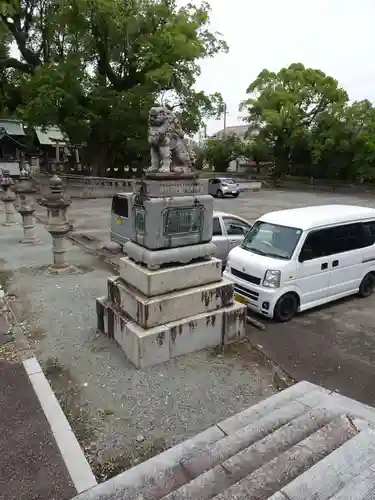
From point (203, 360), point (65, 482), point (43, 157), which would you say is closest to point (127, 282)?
point (203, 360)

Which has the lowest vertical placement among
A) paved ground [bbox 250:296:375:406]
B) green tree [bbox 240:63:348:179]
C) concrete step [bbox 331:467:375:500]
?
paved ground [bbox 250:296:375:406]

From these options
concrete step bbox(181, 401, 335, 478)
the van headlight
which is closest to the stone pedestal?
the van headlight

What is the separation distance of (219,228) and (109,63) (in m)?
22.8

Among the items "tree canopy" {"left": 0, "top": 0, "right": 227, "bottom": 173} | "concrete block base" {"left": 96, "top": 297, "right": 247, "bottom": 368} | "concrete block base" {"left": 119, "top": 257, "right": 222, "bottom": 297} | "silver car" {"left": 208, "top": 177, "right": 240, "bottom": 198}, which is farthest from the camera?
"silver car" {"left": 208, "top": 177, "right": 240, "bottom": 198}

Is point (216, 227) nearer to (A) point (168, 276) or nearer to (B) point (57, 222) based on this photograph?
(B) point (57, 222)

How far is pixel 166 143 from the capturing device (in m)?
5.41

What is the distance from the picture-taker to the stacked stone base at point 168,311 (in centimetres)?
511

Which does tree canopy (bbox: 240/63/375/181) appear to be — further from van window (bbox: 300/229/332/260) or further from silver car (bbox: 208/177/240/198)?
van window (bbox: 300/229/332/260)

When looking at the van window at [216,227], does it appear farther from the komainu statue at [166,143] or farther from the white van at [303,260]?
the komainu statue at [166,143]

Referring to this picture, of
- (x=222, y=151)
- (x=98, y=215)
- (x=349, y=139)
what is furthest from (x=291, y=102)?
(x=98, y=215)

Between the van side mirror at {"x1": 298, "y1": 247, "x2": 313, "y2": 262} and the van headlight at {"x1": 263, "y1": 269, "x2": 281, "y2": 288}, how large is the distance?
2.02ft

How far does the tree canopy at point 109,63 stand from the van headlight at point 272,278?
19.9m

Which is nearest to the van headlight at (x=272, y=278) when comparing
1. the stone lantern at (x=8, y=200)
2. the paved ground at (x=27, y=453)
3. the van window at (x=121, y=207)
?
the paved ground at (x=27, y=453)

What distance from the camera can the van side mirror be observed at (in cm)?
694
